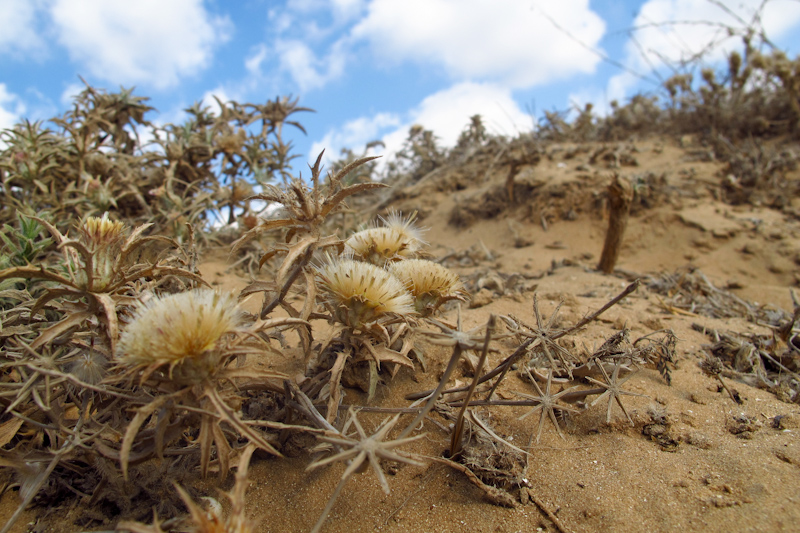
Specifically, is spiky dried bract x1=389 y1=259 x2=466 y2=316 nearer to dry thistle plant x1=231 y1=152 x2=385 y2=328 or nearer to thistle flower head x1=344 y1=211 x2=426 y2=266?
thistle flower head x1=344 y1=211 x2=426 y2=266

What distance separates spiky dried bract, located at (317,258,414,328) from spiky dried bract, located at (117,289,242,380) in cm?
39

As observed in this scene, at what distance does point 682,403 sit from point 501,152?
5368 mm

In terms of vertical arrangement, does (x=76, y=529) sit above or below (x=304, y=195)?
below

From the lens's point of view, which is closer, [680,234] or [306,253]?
[306,253]

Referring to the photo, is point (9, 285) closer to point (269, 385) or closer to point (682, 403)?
point (269, 385)

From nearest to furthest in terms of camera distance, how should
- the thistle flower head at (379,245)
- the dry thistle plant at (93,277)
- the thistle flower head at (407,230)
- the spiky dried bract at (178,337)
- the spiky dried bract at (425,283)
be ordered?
the spiky dried bract at (178,337), the dry thistle plant at (93,277), the spiky dried bract at (425,283), the thistle flower head at (379,245), the thistle flower head at (407,230)

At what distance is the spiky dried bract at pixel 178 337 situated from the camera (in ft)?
3.67

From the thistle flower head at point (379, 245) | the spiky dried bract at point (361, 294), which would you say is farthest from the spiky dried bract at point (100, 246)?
the thistle flower head at point (379, 245)

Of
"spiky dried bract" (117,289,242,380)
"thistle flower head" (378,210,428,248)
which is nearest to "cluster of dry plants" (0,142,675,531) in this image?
"spiky dried bract" (117,289,242,380)

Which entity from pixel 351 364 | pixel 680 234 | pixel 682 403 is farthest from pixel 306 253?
pixel 680 234

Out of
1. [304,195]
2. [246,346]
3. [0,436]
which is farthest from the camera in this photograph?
[0,436]

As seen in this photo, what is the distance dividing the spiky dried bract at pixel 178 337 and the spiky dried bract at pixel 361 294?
0.39m

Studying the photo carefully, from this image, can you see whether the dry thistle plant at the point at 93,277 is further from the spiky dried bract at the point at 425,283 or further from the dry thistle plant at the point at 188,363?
the spiky dried bract at the point at 425,283

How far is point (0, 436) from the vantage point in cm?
158
